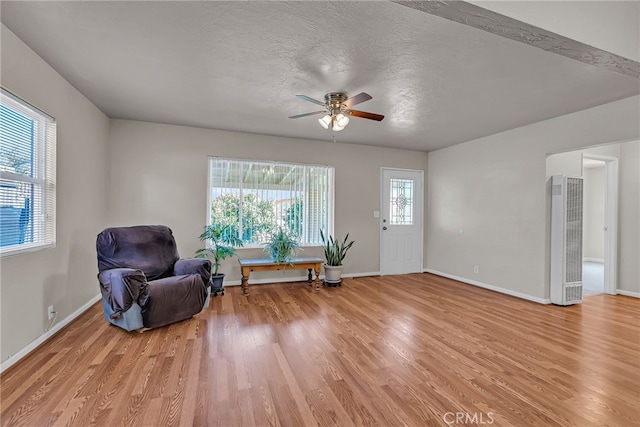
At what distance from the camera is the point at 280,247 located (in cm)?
454

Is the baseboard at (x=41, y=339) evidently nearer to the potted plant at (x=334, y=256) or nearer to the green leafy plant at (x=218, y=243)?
the green leafy plant at (x=218, y=243)

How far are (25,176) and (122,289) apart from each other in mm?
1197

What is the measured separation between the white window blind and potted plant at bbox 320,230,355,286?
11.3 feet

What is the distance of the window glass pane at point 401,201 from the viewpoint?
19.2 feet

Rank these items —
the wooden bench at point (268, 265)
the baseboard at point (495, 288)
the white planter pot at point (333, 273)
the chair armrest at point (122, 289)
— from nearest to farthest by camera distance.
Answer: the chair armrest at point (122, 289) → the baseboard at point (495, 288) → the wooden bench at point (268, 265) → the white planter pot at point (333, 273)

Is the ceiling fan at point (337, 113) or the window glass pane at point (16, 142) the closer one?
the window glass pane at point (16, 142)

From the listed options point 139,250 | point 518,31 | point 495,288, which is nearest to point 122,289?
point 139,250

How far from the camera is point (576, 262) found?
160 inches

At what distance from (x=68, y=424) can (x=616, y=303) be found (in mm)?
5967

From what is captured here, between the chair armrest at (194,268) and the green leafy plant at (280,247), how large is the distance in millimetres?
1242

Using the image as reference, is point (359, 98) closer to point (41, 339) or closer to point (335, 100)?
point (335, 100)

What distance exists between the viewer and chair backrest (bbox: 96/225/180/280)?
311cm

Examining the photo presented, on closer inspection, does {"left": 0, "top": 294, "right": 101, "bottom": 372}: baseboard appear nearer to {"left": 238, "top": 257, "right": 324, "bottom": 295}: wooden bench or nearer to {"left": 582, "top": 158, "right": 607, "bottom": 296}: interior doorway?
{"left": 238, "top": 257, "right": 324, "bottom": 295}: wooden bench

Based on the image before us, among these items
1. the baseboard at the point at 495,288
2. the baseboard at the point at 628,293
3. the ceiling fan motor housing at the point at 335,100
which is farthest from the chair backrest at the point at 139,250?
the baseboard at the point at 628,293
